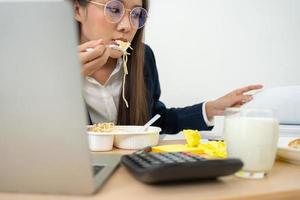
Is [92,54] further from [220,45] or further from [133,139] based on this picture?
[220,45]

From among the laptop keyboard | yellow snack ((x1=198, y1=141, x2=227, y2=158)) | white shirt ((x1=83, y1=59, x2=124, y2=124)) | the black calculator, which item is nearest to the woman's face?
white shirt ((x1=83, y1=59, x2=124, y2=124))

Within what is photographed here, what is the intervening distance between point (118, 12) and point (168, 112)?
1.86 feet

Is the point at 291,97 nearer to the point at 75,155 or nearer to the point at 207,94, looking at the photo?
the point at 207,94

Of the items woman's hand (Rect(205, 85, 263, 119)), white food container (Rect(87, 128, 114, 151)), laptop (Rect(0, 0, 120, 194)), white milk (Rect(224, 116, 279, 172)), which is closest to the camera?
laptop (Rect(0, 0, 120, 194))

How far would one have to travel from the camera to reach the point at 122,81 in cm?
141

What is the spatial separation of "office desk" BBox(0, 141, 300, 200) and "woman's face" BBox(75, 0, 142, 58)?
2.98ft

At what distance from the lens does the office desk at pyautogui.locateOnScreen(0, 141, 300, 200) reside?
0.37 meters

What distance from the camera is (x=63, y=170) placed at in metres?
0.36

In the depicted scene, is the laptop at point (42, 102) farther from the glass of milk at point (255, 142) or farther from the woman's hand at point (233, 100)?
the woman's hand at point (233, 100)

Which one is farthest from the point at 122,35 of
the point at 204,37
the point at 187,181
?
the point at 187,181

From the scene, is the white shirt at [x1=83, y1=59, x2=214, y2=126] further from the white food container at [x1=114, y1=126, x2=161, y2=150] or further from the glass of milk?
the glass of milk

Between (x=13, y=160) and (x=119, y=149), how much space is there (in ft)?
1.30

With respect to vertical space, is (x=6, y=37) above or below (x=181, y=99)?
above

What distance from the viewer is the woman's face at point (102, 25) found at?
1270 millimetres
